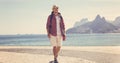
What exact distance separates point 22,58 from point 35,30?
136 cm

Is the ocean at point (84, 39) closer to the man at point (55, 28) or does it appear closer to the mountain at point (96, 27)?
the mountain at point (96, 27)

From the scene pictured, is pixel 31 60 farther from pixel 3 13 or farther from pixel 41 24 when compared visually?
pixel 3 13

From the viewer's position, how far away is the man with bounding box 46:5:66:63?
10.3 meters

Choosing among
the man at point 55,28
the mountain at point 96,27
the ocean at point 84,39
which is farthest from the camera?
the ocean at point 84,39

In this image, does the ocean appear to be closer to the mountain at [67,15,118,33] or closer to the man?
the mountain at [67,15,118,33]

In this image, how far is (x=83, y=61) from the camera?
1112cm

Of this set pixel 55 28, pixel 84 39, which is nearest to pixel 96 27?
pixel 55 28

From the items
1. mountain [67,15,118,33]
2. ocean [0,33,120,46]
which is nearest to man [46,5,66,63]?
mountain [67,15,118,33]

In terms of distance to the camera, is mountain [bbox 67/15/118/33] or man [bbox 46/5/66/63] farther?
mountain [bbox 67/15/118/33]

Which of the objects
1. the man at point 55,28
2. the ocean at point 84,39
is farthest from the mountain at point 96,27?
the man at point 55,28

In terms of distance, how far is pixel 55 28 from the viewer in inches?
409

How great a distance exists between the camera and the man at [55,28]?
1033 centimetres

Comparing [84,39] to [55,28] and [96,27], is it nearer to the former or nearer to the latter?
[96,27]

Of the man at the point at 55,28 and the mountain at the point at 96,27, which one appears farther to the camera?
the mountain at the point at 96,27
